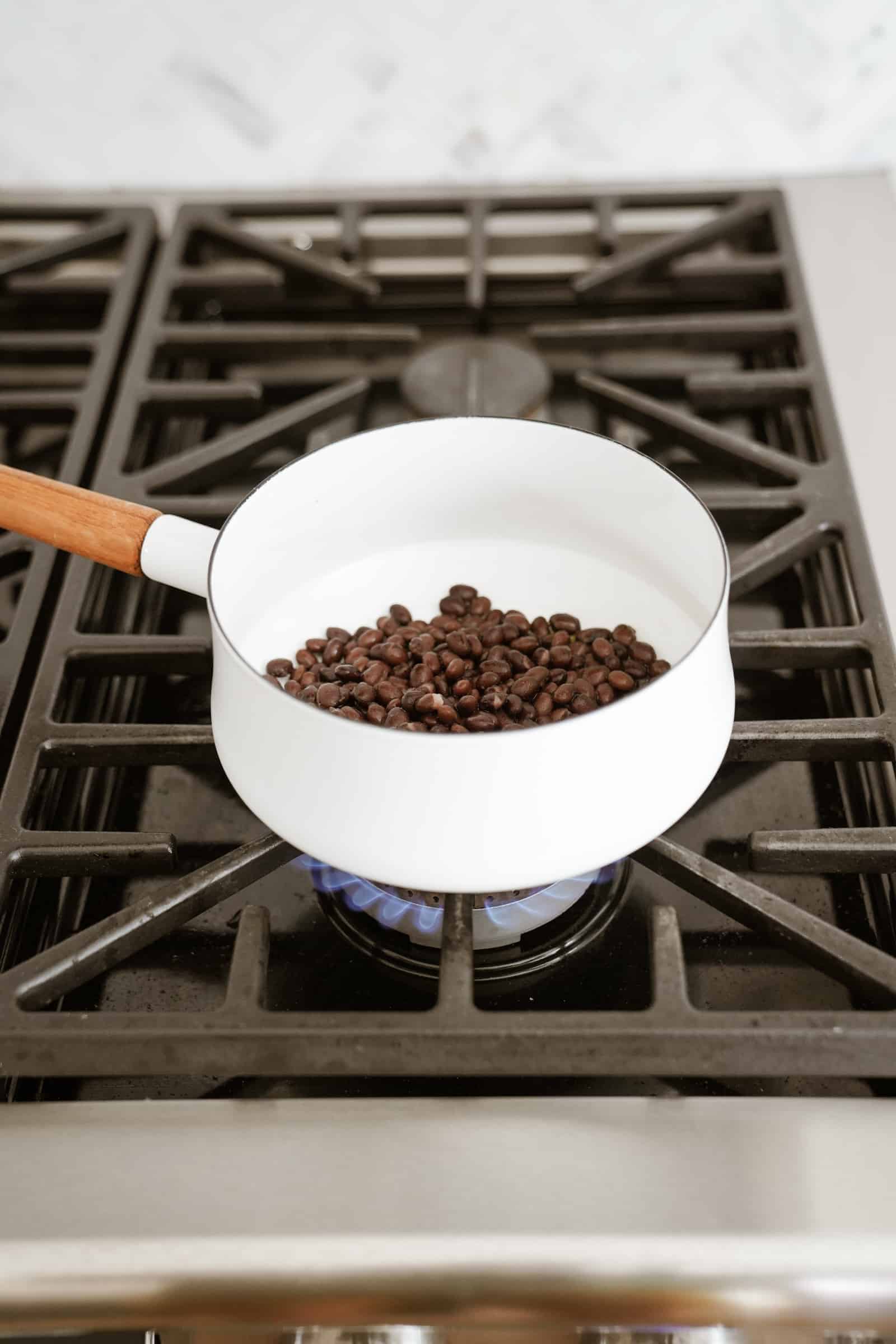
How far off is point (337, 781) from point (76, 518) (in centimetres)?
24

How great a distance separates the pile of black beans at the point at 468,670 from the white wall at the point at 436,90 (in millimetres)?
569

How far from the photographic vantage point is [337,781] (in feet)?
1.45

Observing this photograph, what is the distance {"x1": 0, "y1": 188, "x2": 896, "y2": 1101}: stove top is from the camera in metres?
0.46

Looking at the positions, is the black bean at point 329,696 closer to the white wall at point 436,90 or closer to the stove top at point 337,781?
the stove top at point 337,781

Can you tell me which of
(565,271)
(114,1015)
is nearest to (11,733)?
(114,1015)

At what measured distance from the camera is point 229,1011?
1.50 ft

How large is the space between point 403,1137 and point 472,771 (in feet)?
0.48

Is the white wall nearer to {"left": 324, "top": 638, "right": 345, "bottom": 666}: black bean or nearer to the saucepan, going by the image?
the saucepan

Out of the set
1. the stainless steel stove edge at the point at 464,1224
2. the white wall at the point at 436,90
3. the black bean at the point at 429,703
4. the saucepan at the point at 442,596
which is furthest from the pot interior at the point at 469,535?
the white wall at the point at 436,90

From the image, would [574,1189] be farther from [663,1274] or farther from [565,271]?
[565,271]

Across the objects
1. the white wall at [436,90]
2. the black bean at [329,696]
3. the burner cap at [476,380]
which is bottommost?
the black bean at [329,696]

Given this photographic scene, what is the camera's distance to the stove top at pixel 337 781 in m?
0.46

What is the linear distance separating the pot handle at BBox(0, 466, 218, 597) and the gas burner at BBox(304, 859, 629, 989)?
175mm

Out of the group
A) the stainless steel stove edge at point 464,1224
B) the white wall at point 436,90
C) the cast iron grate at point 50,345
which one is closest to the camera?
the stainless steel stove edge at point 464,1224
